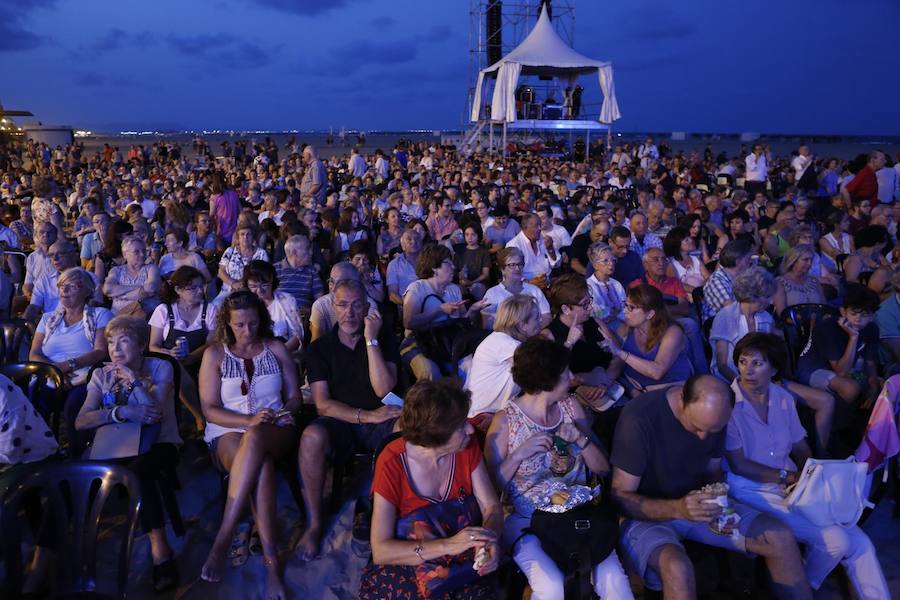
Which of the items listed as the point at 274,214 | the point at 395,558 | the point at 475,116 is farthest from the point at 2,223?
the point at 475,116

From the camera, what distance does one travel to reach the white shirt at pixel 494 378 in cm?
314

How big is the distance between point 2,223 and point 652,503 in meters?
8.02

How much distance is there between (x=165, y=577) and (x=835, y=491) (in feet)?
9.39

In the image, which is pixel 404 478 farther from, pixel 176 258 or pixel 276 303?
pixel 176 258

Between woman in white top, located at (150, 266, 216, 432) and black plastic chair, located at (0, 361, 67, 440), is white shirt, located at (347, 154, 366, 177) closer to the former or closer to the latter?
woman in white top, located at (150, 266, 216, 432)

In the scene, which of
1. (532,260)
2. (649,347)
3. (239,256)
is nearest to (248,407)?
(649,347)

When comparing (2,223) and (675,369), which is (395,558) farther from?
(2,223)

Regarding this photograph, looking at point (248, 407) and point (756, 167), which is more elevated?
point (756, 167)

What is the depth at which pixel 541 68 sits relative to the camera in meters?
20.8

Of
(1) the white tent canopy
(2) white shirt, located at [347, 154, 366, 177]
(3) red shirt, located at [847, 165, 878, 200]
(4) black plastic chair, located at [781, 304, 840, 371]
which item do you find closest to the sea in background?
(1) the white tent canopy

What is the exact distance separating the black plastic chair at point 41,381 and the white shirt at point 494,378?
222 centimetres

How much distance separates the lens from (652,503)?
2.51 metres

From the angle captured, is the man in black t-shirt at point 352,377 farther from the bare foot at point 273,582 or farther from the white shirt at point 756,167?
the white shirt at point 756,167

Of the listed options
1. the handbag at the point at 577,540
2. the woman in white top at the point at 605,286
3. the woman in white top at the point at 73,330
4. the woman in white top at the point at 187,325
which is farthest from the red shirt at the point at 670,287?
the woman in white top at the point at 73,330
